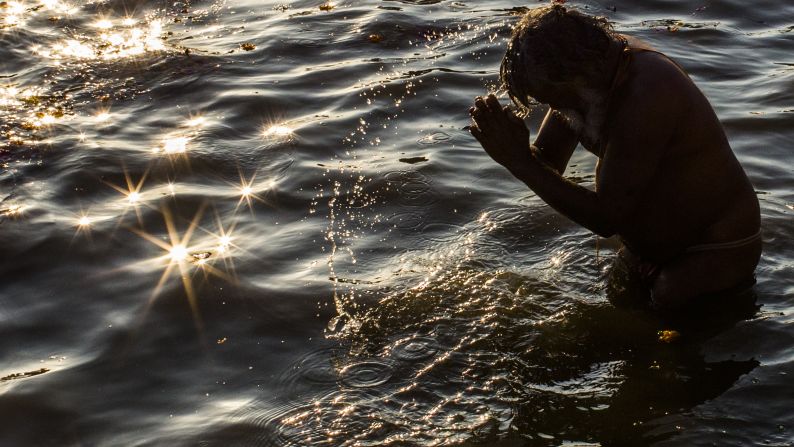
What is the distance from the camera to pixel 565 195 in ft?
13.4

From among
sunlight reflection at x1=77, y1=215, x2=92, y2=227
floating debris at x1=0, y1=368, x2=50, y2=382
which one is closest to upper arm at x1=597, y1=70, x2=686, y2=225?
floating debris at x1=0, y1=368, x2=50, y2=382

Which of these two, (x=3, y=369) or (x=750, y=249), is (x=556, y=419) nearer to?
(x=750, y=249)

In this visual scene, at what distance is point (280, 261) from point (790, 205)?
9.62 feet

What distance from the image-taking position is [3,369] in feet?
14.2

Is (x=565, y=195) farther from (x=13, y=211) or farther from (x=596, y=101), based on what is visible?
(x=13, y=211)

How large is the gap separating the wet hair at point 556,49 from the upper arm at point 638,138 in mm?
205

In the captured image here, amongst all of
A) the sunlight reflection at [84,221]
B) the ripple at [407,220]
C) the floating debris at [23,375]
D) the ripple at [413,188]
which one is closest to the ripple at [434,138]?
the ripple at [413,188]

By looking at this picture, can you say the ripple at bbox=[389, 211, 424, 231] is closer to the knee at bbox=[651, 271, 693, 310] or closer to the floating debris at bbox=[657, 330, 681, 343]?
the knee at bbox=[651, 271, 693, 310]

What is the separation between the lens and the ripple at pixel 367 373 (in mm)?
4102

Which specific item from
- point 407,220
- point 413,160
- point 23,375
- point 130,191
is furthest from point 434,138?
point 23,375

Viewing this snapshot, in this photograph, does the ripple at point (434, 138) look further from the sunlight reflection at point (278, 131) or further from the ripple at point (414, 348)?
the ripple at point (414, 348)

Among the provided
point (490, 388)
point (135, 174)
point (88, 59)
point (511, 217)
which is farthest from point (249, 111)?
point (490, 388)

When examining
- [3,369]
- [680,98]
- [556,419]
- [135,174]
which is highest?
[680,98]

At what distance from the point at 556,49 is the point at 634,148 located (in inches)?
20.5
